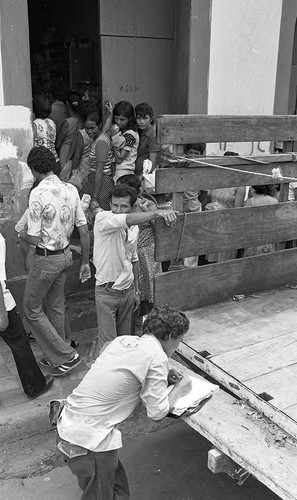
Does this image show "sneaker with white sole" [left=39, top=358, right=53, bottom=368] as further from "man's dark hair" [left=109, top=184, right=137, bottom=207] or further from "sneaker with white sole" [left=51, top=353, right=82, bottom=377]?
"man's dark hair" [left=109, top=184, right=137, bottom=207]

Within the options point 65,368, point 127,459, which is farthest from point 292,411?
point 65,368

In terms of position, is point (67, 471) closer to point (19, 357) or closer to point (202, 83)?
point (19, 357)

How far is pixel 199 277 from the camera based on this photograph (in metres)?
3.51

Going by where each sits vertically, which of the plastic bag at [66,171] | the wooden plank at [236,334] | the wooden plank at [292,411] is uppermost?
the plastic bag at [66,171]

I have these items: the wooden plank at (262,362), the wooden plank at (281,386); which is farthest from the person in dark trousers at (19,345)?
the wooden plank at (281,386)

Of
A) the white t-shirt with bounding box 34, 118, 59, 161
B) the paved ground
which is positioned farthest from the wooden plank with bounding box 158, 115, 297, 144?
the white t-shirt with bounding box 34, 118, 59, 161

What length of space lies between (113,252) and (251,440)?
1.86m

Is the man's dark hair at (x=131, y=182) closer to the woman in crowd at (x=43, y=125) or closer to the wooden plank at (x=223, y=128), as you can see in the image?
the wooden plank at (x=223, y=128)

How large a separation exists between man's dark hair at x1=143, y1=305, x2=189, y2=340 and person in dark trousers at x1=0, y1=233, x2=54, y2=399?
1401 millimetres

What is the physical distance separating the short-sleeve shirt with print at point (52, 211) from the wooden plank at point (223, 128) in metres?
1.27

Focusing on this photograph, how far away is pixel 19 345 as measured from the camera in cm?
394

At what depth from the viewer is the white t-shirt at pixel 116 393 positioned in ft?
8.11

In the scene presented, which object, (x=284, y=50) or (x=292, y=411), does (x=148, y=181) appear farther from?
(x=284, y=50)

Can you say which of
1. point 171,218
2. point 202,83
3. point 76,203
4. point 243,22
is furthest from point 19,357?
point 243,22
